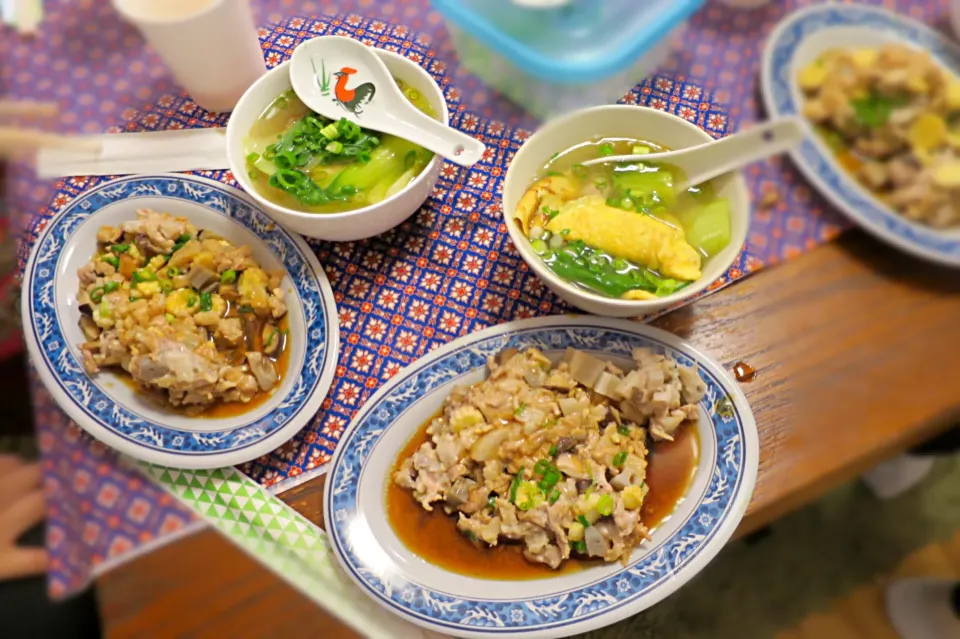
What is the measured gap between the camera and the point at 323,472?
58.4 inches

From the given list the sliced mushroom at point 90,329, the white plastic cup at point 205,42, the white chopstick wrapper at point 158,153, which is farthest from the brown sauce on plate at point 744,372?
the sliced mushroom at point 90,329

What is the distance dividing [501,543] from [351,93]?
1.14m

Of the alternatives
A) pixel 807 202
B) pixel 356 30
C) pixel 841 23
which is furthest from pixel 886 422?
pixel 356 30

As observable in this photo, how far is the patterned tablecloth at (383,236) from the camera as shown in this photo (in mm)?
744

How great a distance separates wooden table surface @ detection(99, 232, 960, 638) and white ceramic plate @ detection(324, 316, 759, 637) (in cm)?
7

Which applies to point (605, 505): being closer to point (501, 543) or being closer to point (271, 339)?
point (501, 543)

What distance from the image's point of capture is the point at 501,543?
1.39 metres

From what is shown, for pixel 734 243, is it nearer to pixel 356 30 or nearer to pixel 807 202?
pixel 807 202

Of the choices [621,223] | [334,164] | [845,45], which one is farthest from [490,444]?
[845,45]

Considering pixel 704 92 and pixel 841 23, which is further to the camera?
pixel 704 92

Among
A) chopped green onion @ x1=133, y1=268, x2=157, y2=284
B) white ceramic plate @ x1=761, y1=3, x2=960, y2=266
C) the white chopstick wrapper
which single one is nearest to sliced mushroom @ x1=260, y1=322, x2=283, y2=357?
chopped green onion @ x1=133, y1=268, x2=157, y2=284

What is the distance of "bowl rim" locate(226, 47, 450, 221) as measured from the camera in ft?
4.69

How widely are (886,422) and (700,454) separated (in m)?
0.66

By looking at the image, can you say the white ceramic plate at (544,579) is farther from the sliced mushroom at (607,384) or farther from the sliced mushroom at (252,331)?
the sliced mushroom at (252,331)
